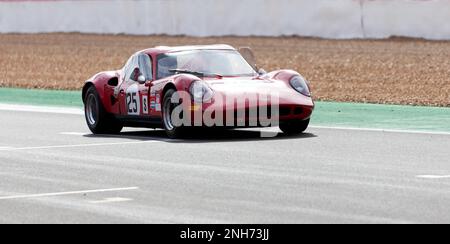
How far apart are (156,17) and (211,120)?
87.7 feet

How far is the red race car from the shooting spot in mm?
15742

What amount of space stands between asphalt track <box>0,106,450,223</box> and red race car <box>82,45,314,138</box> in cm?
26

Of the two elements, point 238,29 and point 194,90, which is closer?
point 194,90

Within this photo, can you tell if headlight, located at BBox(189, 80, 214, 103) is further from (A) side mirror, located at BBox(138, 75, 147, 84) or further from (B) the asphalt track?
(A) side mirror, located at BBox(138, 75, 147, 84)

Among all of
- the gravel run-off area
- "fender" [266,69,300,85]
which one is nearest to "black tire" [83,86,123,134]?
"fender" [266,69,300,85]

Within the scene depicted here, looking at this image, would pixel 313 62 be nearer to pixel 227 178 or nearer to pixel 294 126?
pixel 294 126

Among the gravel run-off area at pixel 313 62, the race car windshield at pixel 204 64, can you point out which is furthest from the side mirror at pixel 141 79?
the gravel run-off area at pixel 313 62

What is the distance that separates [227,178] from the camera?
1202cm

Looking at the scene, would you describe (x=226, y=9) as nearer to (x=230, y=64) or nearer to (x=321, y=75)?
(x=321, y=75)

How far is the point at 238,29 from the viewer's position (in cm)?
3922

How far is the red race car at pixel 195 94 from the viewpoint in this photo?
1574cm

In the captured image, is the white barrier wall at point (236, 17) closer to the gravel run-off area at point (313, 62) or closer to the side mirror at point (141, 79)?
the gravel run-off area at point (313, 62)

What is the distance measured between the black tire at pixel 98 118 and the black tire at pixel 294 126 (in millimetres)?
2341

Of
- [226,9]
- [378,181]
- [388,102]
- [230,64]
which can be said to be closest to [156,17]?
[226,9]
